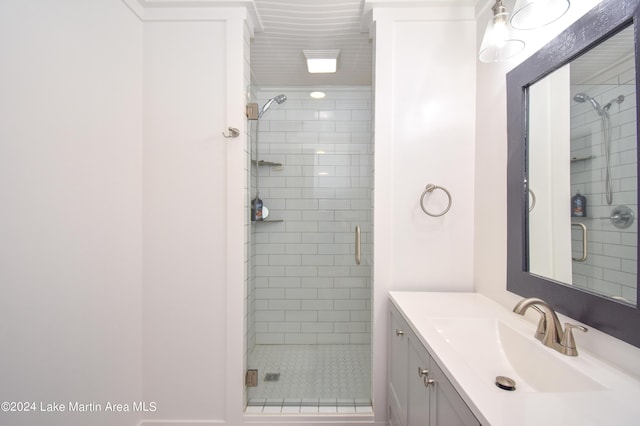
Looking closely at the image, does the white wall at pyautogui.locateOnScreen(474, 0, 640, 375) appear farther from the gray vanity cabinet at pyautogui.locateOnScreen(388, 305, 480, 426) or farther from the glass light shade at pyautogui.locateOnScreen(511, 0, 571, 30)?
the gray vanity cabinet at pyautogui.locateOnScreen(388, 305, 480, 426)

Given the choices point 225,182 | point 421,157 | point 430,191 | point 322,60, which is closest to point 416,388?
point 430,191

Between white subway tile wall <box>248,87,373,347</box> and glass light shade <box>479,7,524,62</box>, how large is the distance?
3.53 ft

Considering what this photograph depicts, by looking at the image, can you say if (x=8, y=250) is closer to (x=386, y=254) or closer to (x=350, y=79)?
(x=386, y=254)

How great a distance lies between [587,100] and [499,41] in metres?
0.40

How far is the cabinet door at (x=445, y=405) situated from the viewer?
67 centimetres

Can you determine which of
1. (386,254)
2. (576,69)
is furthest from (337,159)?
(576,69)

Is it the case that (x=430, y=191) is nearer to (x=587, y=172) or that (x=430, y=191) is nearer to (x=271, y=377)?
(x=587, y=172)

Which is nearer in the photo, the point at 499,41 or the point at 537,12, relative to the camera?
the point at 537,12

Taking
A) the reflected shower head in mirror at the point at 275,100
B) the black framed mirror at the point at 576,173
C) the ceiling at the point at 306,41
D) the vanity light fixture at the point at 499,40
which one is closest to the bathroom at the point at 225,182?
the ceiling at the point at 306,41

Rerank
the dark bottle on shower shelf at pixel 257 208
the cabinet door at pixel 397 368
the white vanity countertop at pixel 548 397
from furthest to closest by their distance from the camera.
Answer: the dark bottle on shower shelf at pixel 257 208, the cabinet door at pixel 397 368, the white vanity countertop at pixel 548 397

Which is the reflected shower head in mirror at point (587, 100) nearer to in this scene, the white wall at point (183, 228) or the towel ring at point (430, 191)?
the towel ring at point (430, 191)

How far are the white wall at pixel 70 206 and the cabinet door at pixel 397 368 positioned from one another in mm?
1399

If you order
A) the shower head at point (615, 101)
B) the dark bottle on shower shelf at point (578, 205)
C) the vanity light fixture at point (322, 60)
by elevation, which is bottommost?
the dark bottle on shower shelf at point (578, 205)

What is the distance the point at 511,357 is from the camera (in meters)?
0.97
